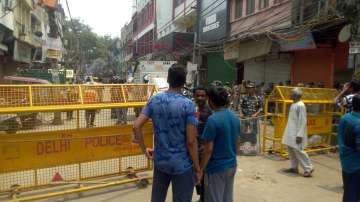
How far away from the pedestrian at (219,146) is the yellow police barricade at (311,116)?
181 inches

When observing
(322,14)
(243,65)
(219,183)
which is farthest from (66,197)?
(243,65)

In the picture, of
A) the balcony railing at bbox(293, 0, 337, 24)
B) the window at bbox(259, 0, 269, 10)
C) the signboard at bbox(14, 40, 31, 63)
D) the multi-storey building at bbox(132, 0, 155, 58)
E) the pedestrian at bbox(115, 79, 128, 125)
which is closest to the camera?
the pedestrian at bbox(115, 79, 128, 125)

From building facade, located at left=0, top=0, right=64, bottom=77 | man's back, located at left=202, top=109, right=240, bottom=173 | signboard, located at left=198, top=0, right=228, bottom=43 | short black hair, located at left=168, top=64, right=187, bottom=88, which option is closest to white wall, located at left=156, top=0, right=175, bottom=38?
building facade, located at left=0, top=0, right=64, bottom=77

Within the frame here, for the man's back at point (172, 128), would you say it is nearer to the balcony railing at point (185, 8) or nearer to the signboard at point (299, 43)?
the signboard at point (299, 43)

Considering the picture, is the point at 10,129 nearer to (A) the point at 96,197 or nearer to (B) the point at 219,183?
(A) the point at 96,197

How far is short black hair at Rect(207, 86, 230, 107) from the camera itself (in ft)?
12.5

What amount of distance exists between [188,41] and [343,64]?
1437 centimetres

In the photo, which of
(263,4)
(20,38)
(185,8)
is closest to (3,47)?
(20,38)

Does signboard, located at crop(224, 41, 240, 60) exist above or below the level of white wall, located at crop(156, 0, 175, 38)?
below

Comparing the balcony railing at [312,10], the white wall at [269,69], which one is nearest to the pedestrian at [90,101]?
the balcony railing at [312,10]

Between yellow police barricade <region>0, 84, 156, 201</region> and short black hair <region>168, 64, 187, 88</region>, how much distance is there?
2.24 meters

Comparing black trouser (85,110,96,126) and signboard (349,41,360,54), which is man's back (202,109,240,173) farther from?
signboard (349,41,360,54)

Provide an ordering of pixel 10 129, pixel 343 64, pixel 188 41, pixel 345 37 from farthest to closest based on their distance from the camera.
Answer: pixel 188 41
pixel 343 64
pixel 345 37
pixel 10 129

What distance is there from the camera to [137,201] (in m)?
5.51
